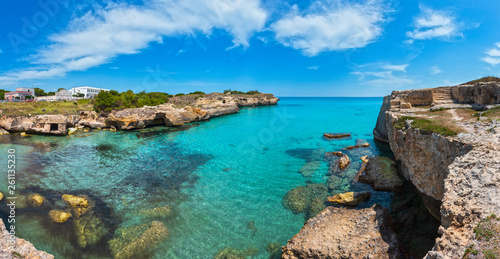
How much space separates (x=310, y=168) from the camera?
1577 centimetres

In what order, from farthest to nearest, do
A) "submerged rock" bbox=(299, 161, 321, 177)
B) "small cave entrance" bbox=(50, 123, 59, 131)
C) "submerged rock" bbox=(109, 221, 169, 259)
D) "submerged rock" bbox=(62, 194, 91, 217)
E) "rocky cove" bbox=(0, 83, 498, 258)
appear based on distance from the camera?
"small cave entrance" bbox=(50, 123, 59, 131)
"submerged rock" bbox=(299, 161, 321, 177)
"submerged rock" bbox=(62, 194, 91, 217)
"submerged rock" bbox=(109, 221, 169, 259)
"rocky cove" bbox=(0, 83, 498, 258)

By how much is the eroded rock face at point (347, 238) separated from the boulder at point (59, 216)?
9.63 metres

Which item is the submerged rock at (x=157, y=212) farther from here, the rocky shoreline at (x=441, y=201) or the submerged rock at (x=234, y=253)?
the rocky shoreline at (x=441, y=201)

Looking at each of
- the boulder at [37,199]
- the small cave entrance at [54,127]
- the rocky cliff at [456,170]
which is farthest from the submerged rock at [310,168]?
the small cave entrance at [54,127]

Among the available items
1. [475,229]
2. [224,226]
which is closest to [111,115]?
[224,226]

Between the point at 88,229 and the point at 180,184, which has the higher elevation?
the point at 180,184

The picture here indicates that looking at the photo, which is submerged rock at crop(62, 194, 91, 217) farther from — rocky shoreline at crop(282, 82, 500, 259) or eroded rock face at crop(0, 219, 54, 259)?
rocky shoreline at crop(282, 82, 500, 259)

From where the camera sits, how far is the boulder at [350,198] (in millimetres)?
10156

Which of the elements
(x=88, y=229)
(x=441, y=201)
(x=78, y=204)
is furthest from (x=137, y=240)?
(x=441, y=201)

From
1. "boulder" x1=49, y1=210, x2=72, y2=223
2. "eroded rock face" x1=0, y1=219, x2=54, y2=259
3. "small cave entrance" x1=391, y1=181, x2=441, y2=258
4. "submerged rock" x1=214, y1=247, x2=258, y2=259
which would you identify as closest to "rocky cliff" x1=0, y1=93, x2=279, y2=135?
"boulder" x1=49, y1=210, x2=72, y2=223

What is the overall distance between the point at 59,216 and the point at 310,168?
14.6 m

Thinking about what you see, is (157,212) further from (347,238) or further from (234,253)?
(347,238)

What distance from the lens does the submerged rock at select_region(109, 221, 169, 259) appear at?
758cm

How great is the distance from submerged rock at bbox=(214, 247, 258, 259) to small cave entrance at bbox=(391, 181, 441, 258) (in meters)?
5.00
